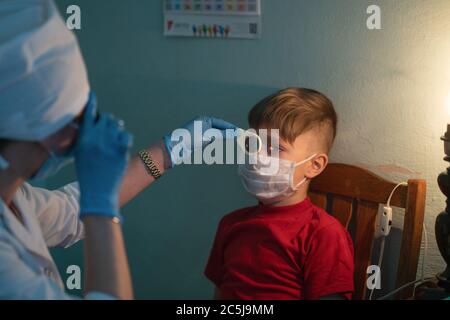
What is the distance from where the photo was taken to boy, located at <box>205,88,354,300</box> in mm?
1062

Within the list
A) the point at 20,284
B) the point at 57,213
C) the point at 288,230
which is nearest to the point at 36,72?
the point at 20,284

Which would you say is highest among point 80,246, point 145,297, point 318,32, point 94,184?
point 318,32

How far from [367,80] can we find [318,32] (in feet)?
0.50

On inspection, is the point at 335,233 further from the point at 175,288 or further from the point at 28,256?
the point at 28,256

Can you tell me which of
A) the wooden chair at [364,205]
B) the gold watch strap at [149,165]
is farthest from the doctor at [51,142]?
the wooden chair at [364,205]

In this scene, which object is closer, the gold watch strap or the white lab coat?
the white lab coat

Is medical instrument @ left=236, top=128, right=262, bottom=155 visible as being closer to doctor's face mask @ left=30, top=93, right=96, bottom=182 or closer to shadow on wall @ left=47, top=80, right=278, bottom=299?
shadow on wall @ left=47, top=80, right=278, bottom=299

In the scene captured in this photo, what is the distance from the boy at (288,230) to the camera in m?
1.06

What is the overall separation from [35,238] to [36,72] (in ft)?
0.96

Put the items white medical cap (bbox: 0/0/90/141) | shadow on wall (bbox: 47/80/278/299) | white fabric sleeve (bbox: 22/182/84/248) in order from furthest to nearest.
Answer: shadow on wall (bbox: 47/80/278/299) < white fabric sleeve (bbox: 22/182/84/248) < white medical cap (bbox: 0/0/90/141)

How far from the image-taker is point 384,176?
1.22m

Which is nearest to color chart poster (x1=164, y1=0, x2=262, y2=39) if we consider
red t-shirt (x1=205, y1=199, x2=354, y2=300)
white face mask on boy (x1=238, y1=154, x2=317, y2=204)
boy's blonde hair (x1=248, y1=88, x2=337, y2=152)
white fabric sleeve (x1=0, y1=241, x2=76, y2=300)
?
boy's blonde hair (x1=248, y1=88, x2=337, y2=152)

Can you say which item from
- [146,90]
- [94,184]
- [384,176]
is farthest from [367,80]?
[94,184]

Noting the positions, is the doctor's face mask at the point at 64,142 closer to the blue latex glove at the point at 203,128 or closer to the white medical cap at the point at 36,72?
the white medical cap at the point at 36,72
